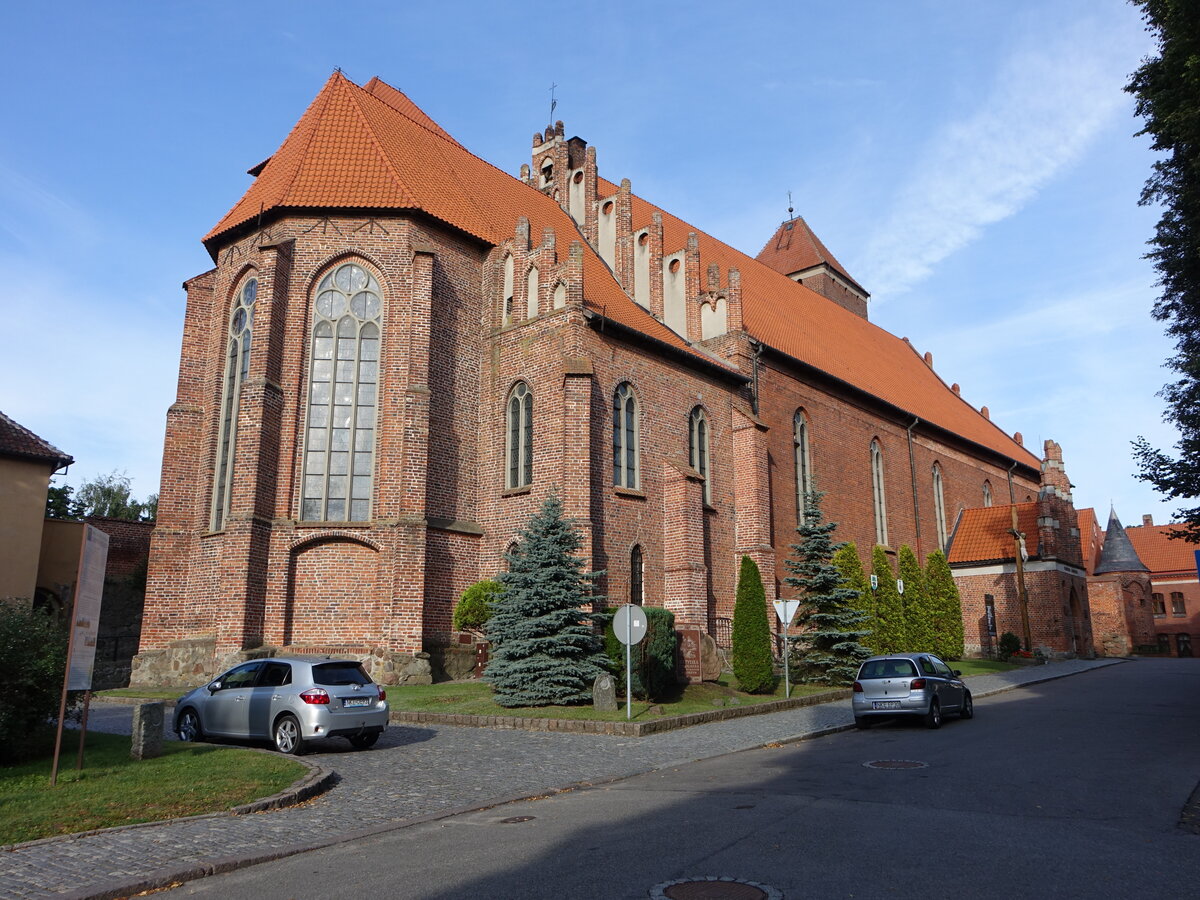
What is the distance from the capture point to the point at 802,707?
18.4 m

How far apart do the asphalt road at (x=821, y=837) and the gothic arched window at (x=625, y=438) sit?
1067 cm

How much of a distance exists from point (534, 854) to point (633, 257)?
21183mm

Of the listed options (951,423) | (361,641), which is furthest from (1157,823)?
(951,423)

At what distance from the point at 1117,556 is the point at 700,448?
36.0 metres

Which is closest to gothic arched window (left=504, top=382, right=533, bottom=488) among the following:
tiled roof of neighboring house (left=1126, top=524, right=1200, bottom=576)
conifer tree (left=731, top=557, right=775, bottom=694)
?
conifer tree (left=731, top=557, right=775, bottom=694)

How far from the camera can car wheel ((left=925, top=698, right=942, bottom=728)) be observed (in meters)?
15.5

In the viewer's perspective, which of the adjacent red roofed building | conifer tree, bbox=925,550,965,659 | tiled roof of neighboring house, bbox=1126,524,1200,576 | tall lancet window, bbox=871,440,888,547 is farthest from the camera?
tiled roof of neighboring house, bbox=1126,524,1200,576

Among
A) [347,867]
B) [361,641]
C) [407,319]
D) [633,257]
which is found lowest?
[347,867]

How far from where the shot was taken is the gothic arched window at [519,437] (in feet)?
70.6

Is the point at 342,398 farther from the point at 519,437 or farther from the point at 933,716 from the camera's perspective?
the point at 933,716

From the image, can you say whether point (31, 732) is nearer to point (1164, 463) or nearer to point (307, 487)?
point (307, 487)

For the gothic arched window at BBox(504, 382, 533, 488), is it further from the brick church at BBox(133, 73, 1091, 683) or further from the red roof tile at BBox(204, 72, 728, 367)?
the red roof tile at BBox(204, 72, 728, 367)

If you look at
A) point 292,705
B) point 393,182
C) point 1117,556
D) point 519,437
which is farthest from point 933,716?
point 1117,556

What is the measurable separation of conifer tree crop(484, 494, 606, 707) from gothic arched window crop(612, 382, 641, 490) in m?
4.34
